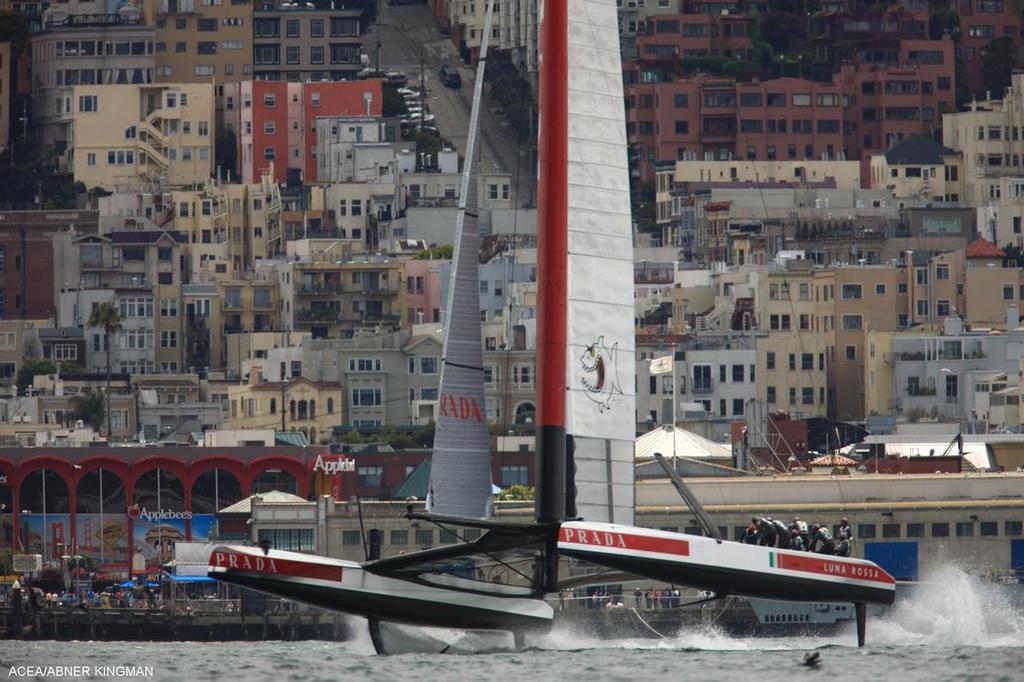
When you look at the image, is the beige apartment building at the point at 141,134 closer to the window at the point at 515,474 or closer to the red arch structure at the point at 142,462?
the red arch structure at the point at 142,462

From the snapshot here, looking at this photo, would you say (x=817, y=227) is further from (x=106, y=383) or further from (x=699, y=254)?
(x=106, y=383)

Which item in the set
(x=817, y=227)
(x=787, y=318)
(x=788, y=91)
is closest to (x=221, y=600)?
(x=787, y=318)

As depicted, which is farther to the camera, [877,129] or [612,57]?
[877,129]

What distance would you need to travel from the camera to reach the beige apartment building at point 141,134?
553ft

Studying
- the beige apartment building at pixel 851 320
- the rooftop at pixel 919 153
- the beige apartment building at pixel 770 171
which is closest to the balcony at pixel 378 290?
the beige apartment building at pixel 851 320

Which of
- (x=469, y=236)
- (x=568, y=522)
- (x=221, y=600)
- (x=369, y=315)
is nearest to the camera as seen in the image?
(x=568, y=522)

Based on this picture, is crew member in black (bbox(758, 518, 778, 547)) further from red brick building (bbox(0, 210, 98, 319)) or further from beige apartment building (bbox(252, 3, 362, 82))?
beige apartment building (bbox(252, 3, 362, 82))

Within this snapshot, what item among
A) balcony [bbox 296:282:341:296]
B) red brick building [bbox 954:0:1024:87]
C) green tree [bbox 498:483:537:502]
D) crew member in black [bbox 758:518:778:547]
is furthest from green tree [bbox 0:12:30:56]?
crew member in black [bbox 758:518:778:547]

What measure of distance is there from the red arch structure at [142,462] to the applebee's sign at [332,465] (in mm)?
1652

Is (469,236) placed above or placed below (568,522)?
above

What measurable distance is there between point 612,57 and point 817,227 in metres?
94.7

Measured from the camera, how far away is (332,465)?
10169cm

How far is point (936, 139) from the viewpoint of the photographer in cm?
17262

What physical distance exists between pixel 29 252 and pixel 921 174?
137ft
